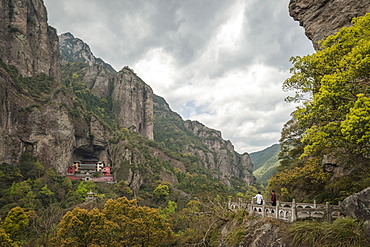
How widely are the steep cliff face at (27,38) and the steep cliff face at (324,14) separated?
64.8 m

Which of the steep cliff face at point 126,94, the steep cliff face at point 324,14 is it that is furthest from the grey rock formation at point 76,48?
the steep cliff face at point 324,14

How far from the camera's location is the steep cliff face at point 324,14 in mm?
15000

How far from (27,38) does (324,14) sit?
71370 mm

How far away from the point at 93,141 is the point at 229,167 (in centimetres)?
9032

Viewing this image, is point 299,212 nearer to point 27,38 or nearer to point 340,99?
point 340,99

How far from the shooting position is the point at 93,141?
2483 inches

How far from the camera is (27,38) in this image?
189ft

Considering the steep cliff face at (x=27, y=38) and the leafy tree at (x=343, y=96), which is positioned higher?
the steep cliff face at (x=27, y=38)

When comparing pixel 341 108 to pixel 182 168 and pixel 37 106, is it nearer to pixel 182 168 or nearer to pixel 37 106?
pixel 37 106

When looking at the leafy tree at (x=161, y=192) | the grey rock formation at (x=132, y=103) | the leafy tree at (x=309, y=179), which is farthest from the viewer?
the grey rock formation at (x=132, y=103)

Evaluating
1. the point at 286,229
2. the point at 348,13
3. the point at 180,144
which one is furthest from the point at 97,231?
the point at 180,144

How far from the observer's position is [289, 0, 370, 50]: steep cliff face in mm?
15000

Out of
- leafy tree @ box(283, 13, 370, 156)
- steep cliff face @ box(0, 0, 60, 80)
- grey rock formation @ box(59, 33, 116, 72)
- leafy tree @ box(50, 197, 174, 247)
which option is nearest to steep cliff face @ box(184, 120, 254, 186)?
steep cliff face @ box(0, 0, 60, 80)

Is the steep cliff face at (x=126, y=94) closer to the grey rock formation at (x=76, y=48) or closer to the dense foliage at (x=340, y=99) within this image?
the grey rock formation at (x=76, y=48)
